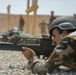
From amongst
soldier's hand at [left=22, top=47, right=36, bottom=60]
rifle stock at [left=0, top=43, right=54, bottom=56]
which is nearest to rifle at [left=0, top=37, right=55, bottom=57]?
rifle stock at [left=0, top=43, right=54, bottom=56]

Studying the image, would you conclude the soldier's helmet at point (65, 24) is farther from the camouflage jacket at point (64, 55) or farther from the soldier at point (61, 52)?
the camouflage jacket at point (64, 55)

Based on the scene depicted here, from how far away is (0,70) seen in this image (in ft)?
23.5

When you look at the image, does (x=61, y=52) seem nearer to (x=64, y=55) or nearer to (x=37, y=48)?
(x=64, y=55)

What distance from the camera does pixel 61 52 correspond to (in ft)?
9.73

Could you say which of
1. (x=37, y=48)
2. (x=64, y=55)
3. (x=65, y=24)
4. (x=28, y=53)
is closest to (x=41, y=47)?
(x=37, y=48)

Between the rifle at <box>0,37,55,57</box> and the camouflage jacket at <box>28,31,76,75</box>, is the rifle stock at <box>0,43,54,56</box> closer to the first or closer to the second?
the rifle at <box>0,37,55,57</box>

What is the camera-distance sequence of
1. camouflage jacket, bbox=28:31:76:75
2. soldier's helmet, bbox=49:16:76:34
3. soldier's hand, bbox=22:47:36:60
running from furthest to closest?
soldier's hand, bbox=22:47:36:60 < soldier's helmet, bbox=49:16:76:34 < camouflage jacket, bbox=28:31:76:75

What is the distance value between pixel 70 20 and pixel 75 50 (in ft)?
1.52

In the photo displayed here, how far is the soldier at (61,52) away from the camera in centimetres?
298

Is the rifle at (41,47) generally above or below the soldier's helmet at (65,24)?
below

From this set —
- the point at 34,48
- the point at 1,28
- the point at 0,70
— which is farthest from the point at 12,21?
the point at 34,48

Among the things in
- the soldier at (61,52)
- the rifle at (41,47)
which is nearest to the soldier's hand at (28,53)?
the soldier at (61,52)

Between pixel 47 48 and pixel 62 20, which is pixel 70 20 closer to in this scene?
pixel 62 20

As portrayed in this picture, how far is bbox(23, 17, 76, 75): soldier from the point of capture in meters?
2.98
